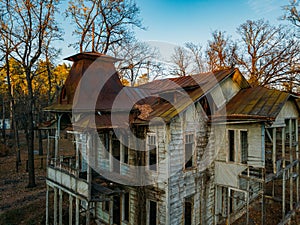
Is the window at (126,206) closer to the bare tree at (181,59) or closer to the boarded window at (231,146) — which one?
the boarded window at (231,146)

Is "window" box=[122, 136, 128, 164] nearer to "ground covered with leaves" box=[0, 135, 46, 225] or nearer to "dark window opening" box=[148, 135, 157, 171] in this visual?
"dark window opening" box=[148, 135, 157, 171]

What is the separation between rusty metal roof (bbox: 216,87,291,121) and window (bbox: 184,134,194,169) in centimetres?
209

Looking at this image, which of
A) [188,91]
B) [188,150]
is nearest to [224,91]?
[188,91]

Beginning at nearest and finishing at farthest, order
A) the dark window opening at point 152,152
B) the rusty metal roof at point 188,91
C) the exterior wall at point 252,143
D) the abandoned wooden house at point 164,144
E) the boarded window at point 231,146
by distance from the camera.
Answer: the abandoned wooden house at point 164,144 → the rusty metal roof at point 188,91 → the dark window opening at point 152,152 → the exterior wall at point 252,143 → the boarded window at point 231,146

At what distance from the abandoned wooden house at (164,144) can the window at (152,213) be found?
5 centimetres

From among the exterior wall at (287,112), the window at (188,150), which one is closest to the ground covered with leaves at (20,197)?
the window at (188,150)

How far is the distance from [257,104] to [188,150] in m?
4.01

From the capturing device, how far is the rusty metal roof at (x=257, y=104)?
30.6ft

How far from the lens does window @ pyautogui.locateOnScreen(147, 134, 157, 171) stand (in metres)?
9.32

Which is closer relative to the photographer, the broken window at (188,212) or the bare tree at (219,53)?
the broken window at (188,212)

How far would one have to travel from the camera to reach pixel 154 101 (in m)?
11.1

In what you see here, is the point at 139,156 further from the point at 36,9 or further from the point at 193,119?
the point at 36,9

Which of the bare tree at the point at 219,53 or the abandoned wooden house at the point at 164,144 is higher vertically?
the bare tree at the point at 219,53

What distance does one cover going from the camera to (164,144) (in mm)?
8898
